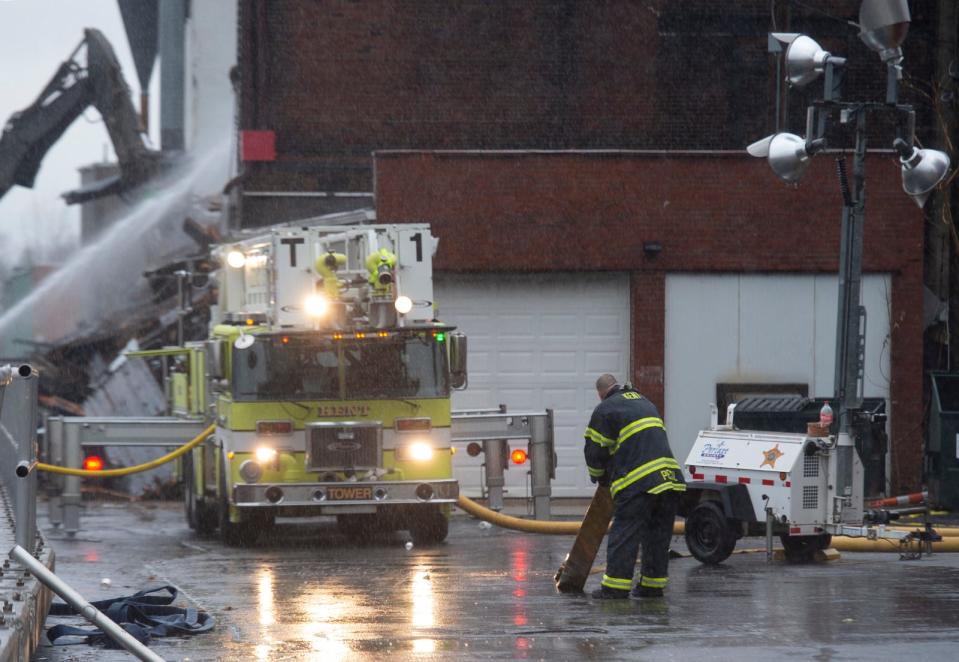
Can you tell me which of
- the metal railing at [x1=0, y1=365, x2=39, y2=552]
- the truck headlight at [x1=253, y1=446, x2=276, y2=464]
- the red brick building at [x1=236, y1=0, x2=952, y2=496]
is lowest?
the truck headlight at [x1=253, y1=446, x2=276, y2=464]

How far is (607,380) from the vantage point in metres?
12.7

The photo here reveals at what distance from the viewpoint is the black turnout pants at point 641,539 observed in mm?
12172

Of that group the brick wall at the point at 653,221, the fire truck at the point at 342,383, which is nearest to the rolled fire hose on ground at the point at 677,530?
the fire truck at the point at 342,383

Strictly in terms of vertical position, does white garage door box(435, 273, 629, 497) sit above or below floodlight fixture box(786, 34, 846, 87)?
below

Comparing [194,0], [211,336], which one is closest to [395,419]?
[211,336]

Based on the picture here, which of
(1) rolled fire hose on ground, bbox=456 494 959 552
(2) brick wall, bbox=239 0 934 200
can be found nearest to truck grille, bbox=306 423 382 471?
(1) rolled fire hose on ground, bbox=456 494 959 552

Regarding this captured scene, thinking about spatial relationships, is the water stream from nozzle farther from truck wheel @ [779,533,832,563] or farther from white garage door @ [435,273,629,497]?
truck wheel @ [779,533,832,563]

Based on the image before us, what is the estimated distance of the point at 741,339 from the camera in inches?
869

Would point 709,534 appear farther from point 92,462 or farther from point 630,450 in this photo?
point 92,462

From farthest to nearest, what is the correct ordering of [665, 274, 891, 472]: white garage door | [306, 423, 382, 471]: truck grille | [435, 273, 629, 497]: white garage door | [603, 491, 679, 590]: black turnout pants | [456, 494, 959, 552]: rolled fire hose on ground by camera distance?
[435, 273, 629, 497]: white garage door < [665, 274, 891, 472]: white garage door < [306, 423, 382, 471]: truck grille < [456, 494, 959, 552]: rolled fire hose on ground < [603, 491, 679, 590]: black turnout pants

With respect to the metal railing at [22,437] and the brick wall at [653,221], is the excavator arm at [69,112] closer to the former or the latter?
the brick wall at [653,221]

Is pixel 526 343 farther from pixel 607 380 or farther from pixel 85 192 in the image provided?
pixel 85 192

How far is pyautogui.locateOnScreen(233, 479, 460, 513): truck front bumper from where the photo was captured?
1572 centimetres

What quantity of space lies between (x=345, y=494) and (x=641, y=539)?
4303 mm
